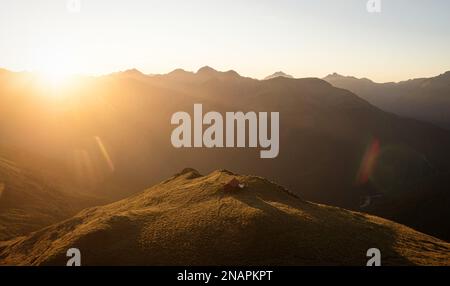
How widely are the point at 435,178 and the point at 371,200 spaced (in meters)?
29.7

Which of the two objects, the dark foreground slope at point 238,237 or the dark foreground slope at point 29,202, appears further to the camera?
the dark foreground slope at point 29,202

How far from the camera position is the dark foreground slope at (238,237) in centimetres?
3812

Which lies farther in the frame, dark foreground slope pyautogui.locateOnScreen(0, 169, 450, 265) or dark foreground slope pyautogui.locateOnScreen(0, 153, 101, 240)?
dark foreground slope pyautogui.locateOnScreen(0, 153, 101, 240)

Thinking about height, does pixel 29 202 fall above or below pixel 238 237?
below

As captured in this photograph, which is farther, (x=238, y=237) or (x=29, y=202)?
(x=29, y=202)

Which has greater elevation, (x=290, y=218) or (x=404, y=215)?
(x=290, y=218)

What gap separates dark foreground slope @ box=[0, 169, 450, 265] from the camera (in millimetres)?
38125

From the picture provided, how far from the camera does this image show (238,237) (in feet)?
133

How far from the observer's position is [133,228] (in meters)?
44.8
